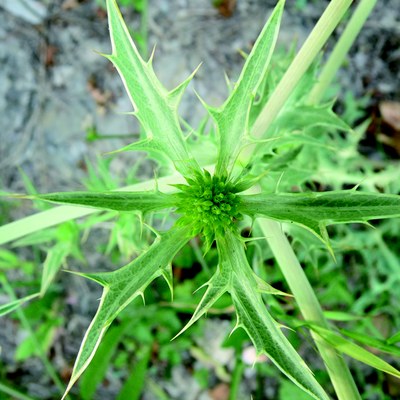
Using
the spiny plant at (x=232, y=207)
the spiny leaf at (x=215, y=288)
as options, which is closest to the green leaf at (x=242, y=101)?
the spiny plant at (x=232, y=207)

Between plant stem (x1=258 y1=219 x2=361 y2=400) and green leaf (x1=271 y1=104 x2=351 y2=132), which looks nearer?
plant stem (x1=258 y1=219 x2=361 y2=400)

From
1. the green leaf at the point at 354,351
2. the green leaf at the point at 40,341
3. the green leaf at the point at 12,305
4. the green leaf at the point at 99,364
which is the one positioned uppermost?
the green leaf at the point at 12,305

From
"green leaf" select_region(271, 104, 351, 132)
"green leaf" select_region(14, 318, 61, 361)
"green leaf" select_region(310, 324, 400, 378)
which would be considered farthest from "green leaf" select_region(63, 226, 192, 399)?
"green leaf" select_region(14, 318, 61, 361)

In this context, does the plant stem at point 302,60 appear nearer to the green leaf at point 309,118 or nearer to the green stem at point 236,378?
the green leaf at point 309,118

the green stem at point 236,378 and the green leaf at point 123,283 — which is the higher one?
the green leaf at point 123,283

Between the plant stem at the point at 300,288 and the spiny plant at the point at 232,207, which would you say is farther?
the plant stem at the point at 300,288

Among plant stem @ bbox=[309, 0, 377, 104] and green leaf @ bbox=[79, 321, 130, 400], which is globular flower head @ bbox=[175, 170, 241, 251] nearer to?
plant stem @ bbox=[309, 0, 377, 104]

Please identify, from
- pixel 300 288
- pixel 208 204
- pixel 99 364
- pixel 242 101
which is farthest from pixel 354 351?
pixel 99 364
